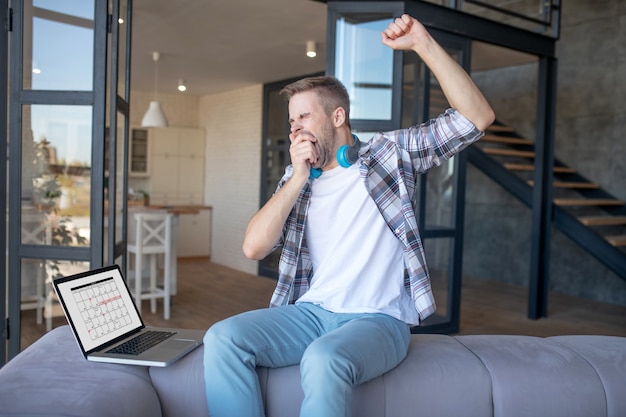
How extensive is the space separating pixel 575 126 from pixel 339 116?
570cm

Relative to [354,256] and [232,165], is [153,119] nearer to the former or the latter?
[232,165]

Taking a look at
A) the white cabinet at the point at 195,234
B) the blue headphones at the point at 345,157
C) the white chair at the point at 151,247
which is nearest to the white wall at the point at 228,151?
the white cabinet at the point at 195,234

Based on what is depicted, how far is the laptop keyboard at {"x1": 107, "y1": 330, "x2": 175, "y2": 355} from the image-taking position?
177cm

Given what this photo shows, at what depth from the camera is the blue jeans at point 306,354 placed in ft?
4.88

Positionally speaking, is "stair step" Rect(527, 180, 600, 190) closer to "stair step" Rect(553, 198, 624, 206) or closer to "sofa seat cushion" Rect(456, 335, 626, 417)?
"stair step" Rect(553, 198, 624, 206)

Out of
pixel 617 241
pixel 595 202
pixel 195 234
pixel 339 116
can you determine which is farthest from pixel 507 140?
pixel 339 116

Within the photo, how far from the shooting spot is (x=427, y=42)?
189 cm

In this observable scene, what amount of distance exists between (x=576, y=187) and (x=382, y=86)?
3.11 m

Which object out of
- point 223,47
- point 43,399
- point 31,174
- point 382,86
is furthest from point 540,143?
point 43,399

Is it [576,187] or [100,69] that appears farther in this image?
[576,187]

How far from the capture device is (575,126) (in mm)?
6828

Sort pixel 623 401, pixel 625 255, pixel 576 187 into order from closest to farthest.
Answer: pixel 623 401
pixel 625 255
pixel 576 187

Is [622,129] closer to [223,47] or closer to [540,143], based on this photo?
[540,143]

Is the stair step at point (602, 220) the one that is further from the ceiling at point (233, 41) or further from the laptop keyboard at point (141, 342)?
the laptop keyboard at point (141, 342)
